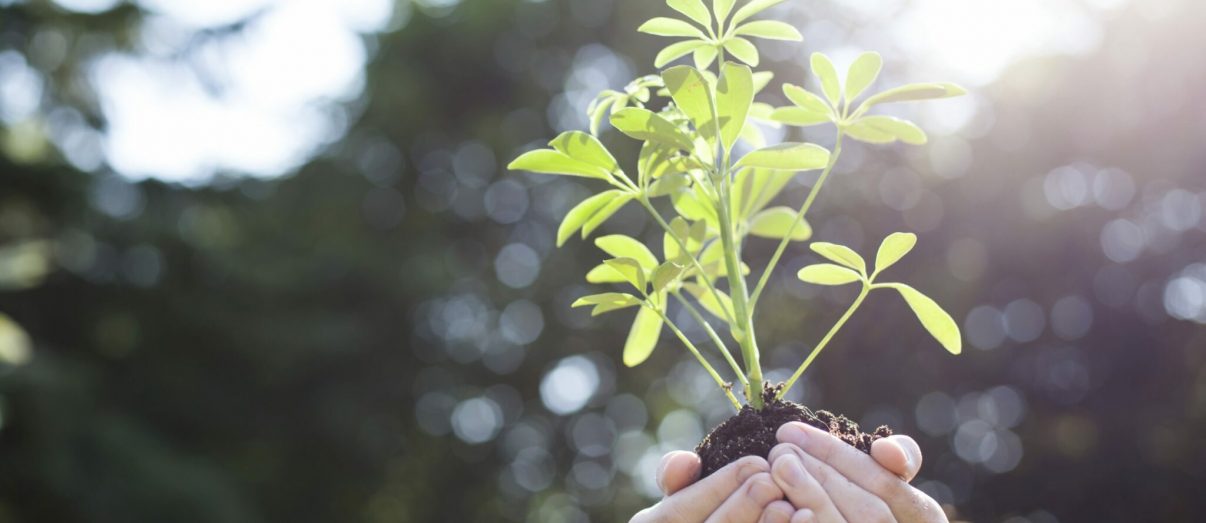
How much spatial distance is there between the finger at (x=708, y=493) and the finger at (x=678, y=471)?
0.11 feet

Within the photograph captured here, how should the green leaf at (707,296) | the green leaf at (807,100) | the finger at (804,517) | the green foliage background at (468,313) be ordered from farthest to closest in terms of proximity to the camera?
the green foliage background at (468,313) → the green leaf at (707,296) → the green leaf at (807,100) → the finger at (804,517)

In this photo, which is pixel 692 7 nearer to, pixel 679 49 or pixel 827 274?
pixel 679 49

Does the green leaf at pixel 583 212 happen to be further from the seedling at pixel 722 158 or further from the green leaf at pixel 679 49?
the green leaf at pixel 679 49

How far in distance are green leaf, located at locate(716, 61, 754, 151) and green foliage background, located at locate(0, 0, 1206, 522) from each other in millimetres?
6183

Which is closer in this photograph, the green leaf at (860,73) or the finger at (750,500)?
the finger at (750,500)

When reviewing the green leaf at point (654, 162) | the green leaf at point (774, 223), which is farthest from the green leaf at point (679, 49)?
the green leaf at point (774, 223)

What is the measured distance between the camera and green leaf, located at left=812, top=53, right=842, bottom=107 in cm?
125

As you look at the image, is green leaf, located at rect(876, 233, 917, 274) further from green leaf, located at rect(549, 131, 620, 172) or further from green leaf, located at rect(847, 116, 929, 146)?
green leaf, located at rect(549, 131, 620, 172)

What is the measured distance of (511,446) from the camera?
28.5 ft

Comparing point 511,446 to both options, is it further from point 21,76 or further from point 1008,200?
point 21,76

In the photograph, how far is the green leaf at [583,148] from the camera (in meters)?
1.21

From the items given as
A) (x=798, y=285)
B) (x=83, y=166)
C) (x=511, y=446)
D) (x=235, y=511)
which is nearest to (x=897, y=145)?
(x=798, y=285)

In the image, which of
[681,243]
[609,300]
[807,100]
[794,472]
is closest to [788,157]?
[807,100]

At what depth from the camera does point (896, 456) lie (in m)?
1.16
